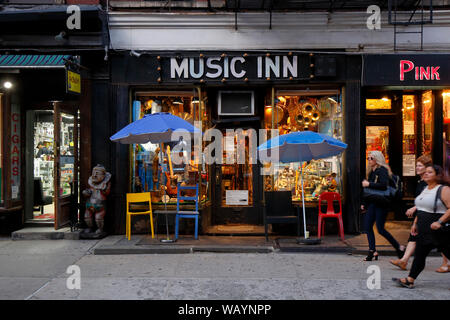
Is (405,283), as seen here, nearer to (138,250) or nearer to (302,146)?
(302,146)

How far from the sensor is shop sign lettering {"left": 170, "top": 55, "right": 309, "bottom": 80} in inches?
377

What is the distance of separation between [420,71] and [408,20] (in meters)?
1.24

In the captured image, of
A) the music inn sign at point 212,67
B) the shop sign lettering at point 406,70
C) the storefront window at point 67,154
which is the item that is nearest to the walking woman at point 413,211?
the shop sign lettering at point 406,70

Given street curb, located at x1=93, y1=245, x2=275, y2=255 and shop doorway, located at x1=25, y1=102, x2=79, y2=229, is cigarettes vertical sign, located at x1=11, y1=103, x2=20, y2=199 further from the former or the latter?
street curb, located at x1=93, y1=245, x2=275, y2=255

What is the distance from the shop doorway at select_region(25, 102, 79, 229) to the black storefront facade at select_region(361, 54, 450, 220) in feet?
22.7

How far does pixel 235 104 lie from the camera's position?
33.4 ft

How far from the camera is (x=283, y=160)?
8711 millimetres

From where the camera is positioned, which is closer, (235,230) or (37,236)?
(37,236)

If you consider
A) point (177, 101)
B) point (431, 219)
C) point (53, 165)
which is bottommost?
point (431, 219)

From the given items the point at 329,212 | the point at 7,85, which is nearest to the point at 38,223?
the point at 7,85

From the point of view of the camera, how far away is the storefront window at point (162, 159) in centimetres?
995

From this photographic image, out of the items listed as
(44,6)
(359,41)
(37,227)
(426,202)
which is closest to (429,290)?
(426,202)

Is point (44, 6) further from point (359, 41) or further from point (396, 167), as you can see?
point (396, 167)

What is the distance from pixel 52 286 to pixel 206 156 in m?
5.14
